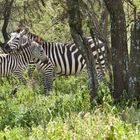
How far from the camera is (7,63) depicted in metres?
15.6

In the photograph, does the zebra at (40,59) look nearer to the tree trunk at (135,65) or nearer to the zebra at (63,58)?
the zebra at (63,58)

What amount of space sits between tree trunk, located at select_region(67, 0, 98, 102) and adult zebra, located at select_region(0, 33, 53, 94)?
5.35 meters

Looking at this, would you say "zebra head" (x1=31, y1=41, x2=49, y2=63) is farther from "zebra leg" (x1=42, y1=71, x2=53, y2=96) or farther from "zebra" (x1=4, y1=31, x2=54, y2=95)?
"zebra leg" (x1=42, y1=71, x2=53, y2=96)

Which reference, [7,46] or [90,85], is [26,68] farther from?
[90,85]

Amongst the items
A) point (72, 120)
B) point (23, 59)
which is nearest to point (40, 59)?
point (23, 59)

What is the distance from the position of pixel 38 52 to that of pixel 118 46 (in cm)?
617

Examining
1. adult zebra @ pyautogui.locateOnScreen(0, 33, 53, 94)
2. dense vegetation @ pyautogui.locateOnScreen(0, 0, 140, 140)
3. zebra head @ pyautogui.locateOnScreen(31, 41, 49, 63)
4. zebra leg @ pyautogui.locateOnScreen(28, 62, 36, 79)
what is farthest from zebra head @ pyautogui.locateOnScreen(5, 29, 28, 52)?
dense vegetation @ pyautogui.locateOnScreen(0, 0, 140, 140)

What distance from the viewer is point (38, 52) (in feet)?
48.9

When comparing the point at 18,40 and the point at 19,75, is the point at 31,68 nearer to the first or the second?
the point at 19,75

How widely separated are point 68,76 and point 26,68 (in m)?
1.99

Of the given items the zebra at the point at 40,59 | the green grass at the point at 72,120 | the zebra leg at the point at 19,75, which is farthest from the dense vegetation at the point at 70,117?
the zebra leg at the point at 19,75

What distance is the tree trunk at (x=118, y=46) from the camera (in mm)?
8875

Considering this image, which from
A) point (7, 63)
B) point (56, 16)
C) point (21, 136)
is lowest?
point (21, 136)

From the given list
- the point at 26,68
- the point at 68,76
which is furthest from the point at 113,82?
the point at 68,76
